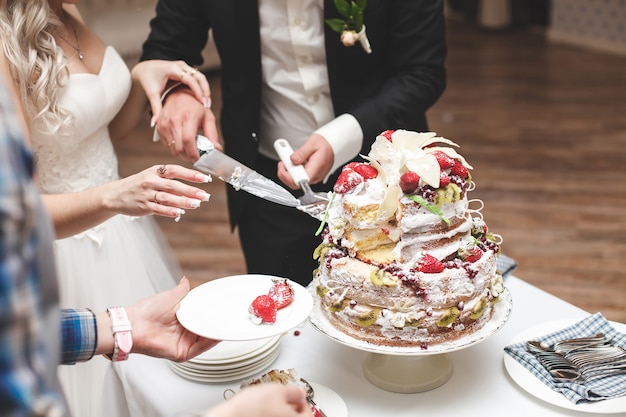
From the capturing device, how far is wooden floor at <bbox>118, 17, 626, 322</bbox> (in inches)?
168

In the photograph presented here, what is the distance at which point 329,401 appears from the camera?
1575 millimetres

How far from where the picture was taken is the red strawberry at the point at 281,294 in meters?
1.54

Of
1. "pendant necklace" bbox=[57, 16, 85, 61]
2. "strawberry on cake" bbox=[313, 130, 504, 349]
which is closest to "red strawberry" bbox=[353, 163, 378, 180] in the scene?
"strawberry on cake" bbox=[313, 130, 504, 349]

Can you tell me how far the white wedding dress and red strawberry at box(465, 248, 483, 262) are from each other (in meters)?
1.23

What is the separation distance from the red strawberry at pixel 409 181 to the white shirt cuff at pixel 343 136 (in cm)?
65

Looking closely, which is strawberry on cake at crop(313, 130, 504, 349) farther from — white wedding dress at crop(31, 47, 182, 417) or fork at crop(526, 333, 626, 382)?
white wedding dress at crop(31, 47, 182, 417)

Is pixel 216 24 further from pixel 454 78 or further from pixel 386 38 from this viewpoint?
pixel 454 78

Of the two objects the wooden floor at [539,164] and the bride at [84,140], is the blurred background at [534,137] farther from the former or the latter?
the bride at [84,140]

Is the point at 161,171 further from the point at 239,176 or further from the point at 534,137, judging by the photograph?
the point at 534,137

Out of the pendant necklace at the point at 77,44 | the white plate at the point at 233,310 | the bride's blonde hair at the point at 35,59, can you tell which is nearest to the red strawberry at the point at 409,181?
the white plate at the point at 233,310

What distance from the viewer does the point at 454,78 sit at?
780 centimetres

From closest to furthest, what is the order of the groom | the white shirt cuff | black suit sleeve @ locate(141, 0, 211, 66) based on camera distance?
the white shirt cuff → the groom → black suit sleeve @ locate(141, 0, 211, 66)

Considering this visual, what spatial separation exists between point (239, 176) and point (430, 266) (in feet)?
2.08

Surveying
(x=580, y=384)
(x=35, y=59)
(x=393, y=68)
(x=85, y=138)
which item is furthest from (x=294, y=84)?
(x=580, y=384)
